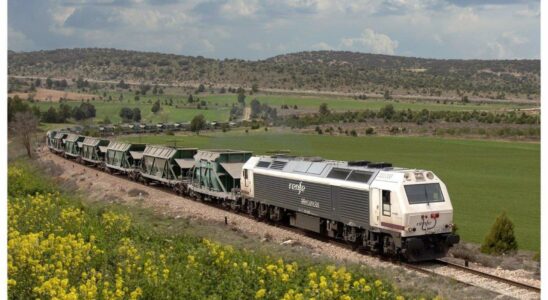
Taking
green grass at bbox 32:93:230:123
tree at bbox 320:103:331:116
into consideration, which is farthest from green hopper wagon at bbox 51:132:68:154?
tree at bbox 320:103:331:116

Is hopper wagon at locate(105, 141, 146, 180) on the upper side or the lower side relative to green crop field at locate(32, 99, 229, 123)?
lower

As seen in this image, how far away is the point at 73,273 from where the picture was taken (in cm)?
1602

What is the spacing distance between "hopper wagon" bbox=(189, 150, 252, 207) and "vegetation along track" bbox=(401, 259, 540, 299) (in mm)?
15364

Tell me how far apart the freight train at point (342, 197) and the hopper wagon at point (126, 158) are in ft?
42.9

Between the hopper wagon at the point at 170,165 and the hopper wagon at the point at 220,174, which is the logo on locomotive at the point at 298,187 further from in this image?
the hopper wagon at the point at 170,165

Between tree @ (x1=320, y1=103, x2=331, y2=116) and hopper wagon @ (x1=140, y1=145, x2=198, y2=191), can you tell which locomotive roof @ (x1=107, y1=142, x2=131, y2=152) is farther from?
tree @ (x1=320, y1=103, x2=331, y2=116)

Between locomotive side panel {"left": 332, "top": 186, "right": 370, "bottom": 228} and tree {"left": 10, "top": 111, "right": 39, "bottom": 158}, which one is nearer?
locomotive side panel {"left": 332, "top": 186, "right": 370, "bottom": 228}

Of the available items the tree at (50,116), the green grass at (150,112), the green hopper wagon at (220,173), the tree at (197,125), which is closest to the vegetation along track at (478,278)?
the green hopper wagon at (220,173)

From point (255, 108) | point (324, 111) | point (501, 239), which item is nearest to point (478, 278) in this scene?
point (501, 239)

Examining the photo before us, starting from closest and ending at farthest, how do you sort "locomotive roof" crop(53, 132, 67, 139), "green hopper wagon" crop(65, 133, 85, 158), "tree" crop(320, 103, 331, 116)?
"green hopper wagon" crop(65, 133, 85, 158) < "locomotive roof" crop(53, 132, 67, 139) < "tree" crop(320, 103, 331, 116)

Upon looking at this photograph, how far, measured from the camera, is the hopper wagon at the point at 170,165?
4656cm

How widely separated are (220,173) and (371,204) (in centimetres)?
1642

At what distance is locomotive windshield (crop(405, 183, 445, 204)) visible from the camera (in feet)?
75.9

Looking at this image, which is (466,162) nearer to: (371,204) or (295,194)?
(295,194)
